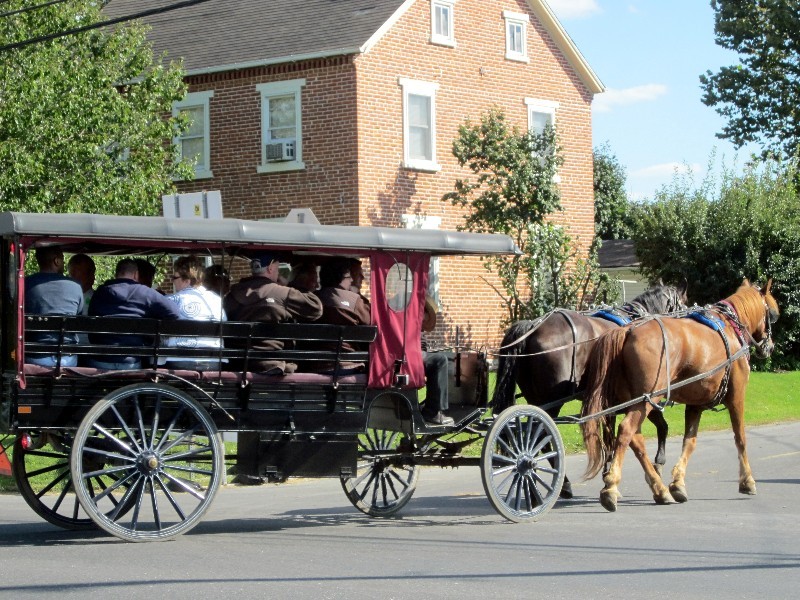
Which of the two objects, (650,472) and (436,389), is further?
(650,472)

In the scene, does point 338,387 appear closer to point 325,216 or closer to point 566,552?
point 566,552

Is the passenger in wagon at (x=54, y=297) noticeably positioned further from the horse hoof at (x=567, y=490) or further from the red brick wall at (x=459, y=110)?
the red brick wall at (x=459, y=110)

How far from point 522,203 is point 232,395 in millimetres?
18809

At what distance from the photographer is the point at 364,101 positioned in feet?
90.4

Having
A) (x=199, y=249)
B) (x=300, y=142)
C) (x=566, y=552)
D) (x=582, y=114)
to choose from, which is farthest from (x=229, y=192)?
(x=566, y=552)

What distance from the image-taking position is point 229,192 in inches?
1155

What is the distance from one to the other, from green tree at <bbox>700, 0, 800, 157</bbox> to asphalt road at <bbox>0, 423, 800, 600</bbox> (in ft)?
102

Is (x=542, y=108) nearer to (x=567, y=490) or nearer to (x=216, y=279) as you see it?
Result: (x=567, y=490)

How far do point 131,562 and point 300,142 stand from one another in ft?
66.5

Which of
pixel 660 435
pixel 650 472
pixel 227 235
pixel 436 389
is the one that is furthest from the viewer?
pixel 660 435

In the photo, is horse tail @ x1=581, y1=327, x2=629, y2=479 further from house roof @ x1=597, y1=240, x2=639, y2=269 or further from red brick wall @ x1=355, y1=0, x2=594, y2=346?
house roof @ x1=597, y1=240, x2=639, y2=269

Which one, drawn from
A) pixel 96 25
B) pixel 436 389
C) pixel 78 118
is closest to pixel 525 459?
pixel 436 389

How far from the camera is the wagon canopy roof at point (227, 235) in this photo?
9086 millimetres

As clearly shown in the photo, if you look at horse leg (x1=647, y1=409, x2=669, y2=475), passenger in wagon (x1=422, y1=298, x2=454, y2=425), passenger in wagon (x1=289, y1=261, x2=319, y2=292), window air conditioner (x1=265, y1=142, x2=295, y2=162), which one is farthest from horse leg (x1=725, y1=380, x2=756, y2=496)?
window air conditioner (x1=265, y1=142, x2=295, y2=162)
